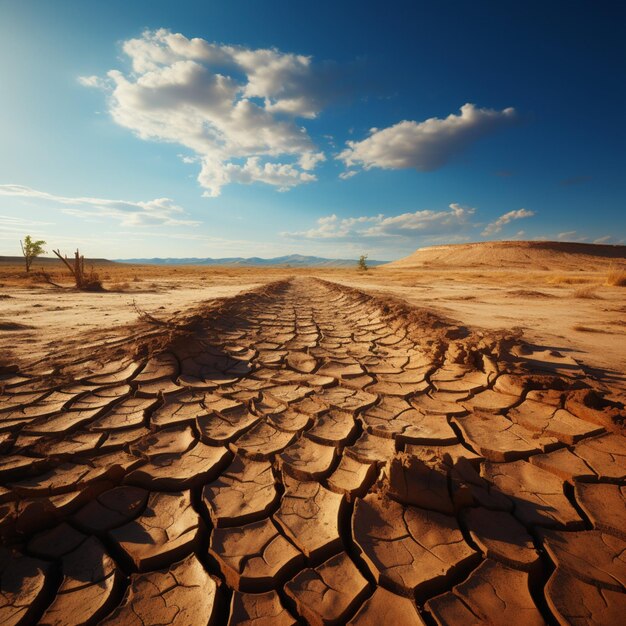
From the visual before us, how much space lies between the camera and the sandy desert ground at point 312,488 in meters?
1.03

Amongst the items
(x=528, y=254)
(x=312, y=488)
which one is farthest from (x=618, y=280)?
(x=528, y=254)

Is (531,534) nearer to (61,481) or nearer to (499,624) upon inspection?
(499,624)

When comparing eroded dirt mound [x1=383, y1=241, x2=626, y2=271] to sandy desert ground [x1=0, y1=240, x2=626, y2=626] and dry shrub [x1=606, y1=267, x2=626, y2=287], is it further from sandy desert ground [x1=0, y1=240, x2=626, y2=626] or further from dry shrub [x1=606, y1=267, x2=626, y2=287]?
sandy desert ground [x1=0, y1=240, x2=626, y2=626]

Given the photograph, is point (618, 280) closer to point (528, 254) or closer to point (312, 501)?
point (312, 501)

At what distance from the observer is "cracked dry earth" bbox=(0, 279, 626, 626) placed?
1023 millimetres

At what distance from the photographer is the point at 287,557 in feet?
3.80

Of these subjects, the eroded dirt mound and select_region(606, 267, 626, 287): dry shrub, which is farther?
the eroded dirt mound

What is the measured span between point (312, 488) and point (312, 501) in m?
0.08

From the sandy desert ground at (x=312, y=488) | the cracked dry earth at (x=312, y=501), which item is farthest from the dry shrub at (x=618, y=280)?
the cracked dry earth at (x=312, y=501)

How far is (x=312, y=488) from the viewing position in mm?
1516

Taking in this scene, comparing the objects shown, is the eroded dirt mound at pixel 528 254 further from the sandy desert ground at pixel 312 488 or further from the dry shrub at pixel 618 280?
the sandy desert ground at pixel 312 488

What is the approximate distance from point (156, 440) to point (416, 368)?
2.34 m

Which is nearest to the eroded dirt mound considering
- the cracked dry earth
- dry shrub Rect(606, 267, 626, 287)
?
dry shrub Rect(606, 267, 626, 287)

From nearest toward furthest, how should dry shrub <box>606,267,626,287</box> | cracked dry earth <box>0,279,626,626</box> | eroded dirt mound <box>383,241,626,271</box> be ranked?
1. cracked dry earth <box>0,279,626,626</box>
2. dry shrub <box>606,267,626,287</box>
3. eroded dirt mound <box>383,241,626,271</box>
